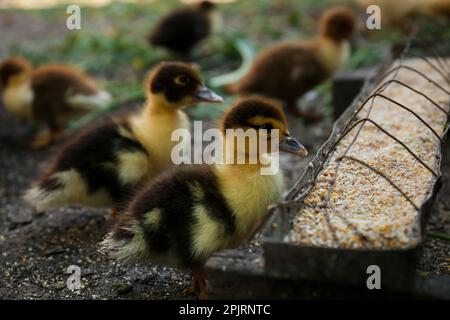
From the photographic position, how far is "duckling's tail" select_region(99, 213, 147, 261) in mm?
2195

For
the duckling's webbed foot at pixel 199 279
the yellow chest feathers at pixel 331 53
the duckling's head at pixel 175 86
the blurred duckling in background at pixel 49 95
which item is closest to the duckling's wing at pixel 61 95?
the blurred duckling in background at pixel 49 95

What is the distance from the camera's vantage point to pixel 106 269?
8.80ft

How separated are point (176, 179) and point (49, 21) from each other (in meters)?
6.29

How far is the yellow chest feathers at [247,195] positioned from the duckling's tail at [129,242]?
32cm

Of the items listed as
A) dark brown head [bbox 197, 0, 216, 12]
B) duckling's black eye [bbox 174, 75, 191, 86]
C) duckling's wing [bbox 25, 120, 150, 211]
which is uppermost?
dark brown head [bbox 197, 0, 216, 12]

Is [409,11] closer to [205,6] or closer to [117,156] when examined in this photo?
[205,6]

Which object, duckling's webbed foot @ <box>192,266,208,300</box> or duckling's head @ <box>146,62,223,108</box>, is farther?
duckling's head @ <box>146,62,223,108</box>

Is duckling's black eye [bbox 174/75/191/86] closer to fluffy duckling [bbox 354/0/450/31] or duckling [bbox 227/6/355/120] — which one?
duckling [bbox 227/6/355/120]

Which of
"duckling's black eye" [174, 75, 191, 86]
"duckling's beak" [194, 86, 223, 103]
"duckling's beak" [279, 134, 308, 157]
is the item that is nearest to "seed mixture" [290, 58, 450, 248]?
"duckling's beak" [279, 134, 308, 157]

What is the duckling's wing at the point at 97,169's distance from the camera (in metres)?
2.94

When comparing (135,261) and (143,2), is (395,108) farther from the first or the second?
(143,2)

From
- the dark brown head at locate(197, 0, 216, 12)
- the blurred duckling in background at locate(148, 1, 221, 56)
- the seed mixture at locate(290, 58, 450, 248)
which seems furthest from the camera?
the dark brown head at locate(197, 0, 216, 12)

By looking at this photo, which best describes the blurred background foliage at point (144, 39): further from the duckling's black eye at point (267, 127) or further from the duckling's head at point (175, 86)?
the duckling's black eye at point (267, 127)

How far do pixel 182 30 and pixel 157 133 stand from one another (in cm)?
299
